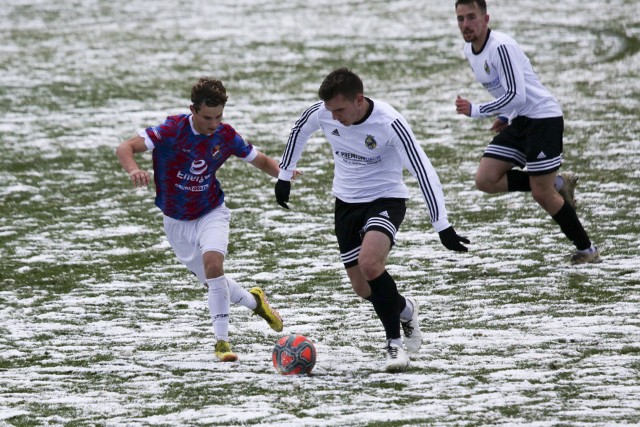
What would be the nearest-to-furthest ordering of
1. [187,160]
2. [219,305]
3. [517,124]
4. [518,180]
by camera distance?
1. [219,305]
2. [187,160]
3. [517,124]
4. [518,180]

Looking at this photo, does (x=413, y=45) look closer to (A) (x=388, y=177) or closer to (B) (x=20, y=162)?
(B) (x=20, y=162)

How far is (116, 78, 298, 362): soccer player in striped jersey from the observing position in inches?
299

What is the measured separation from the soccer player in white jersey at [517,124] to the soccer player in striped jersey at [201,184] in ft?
8.02

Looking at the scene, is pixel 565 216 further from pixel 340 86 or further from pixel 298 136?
pixel 340 86

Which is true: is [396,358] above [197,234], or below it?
below

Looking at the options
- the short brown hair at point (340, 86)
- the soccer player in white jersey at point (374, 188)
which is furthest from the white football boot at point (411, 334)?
the short brown hair at point (340, 86)

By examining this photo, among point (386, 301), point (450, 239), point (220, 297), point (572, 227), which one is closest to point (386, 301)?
point (386, 301)

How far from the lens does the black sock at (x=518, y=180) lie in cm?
992

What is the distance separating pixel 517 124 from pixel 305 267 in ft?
7.46

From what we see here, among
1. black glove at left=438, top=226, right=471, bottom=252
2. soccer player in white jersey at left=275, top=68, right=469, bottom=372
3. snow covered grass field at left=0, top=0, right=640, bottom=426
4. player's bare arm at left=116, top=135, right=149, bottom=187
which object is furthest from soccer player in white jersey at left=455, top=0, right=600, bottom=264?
player's bare arm at left=116, top=135, right=149, bottom=187

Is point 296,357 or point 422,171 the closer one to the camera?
point 296,357

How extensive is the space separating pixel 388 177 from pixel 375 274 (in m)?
0.75

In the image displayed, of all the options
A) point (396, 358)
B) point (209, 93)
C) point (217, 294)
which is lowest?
point (396, 358)

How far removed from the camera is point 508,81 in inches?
371
